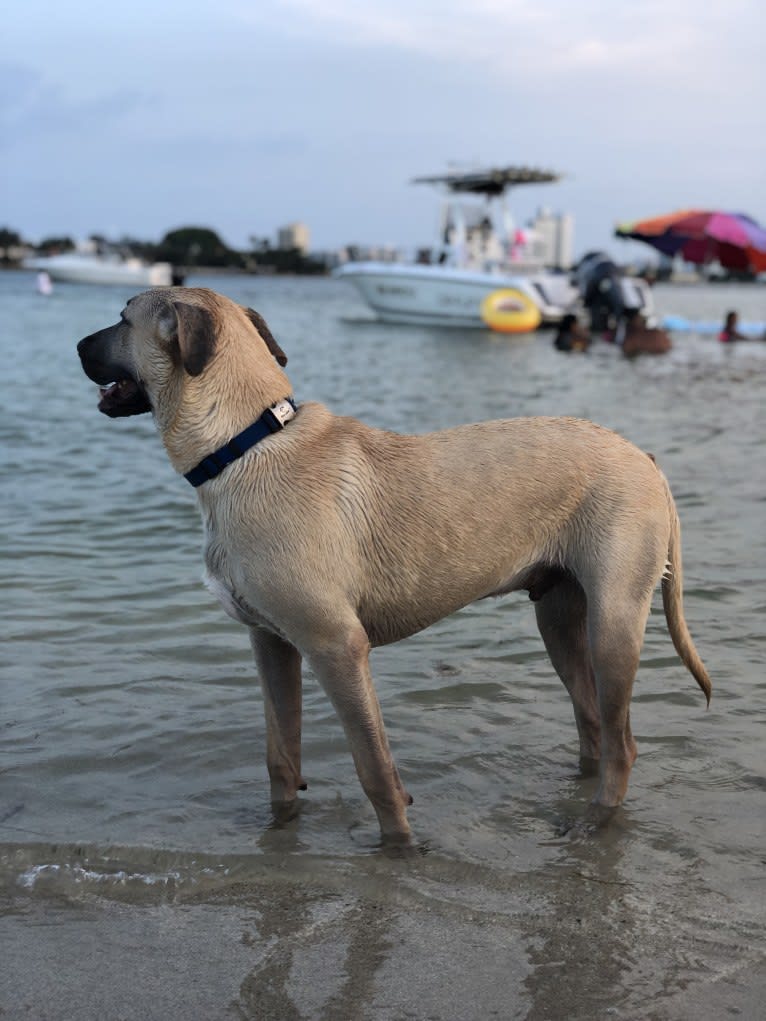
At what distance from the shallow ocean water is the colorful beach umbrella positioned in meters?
24.4

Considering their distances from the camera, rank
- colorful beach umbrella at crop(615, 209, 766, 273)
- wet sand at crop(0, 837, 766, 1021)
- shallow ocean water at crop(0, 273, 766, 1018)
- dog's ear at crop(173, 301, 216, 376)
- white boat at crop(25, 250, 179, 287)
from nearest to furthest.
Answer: wet sand at crop(0, 837, 766, 1021) → shallow ocean water at crop(0, 273, 766, 1018) → dog's ear at crop(173, 301, 216, 376) → colorful beach umbrella at crop(615, 209, 766, 273) → white boat at crop(25, 250, 179, 287)

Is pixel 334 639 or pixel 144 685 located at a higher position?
pixel 334 639

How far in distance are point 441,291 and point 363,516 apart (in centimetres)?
3828

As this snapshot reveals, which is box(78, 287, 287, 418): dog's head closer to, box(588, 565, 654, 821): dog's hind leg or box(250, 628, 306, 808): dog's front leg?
box(250, 628, 306, 808): dog's front leg

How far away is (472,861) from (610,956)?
794 millimetres

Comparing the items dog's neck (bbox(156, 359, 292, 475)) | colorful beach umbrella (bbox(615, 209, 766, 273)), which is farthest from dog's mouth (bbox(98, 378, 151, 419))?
colorful beach umbrella (bbox(615, 209, 766, 273))

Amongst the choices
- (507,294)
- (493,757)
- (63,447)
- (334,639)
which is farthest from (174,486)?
(507,294)

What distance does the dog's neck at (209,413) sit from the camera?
4.25 m

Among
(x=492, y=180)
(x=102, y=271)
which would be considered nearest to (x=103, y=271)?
(x=102, y=271)

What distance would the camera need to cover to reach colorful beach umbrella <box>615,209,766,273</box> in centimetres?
3281

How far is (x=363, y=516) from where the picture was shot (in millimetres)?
4270

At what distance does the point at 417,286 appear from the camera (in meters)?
42.2

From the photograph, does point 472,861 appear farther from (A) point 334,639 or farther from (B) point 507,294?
(B) point 507,294

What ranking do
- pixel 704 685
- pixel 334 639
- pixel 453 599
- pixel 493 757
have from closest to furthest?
pixel 334 639 → pixel 453 599 → pixel 704 685 → pixel 493 757
